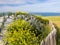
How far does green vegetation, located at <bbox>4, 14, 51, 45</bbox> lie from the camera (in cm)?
316

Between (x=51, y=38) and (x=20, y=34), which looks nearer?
(x=20, y=34)

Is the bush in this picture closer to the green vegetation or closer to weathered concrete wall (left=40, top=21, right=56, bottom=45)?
the green vegetation

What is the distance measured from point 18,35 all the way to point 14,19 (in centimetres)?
27

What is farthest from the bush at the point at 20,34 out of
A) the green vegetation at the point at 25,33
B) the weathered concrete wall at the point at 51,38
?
the weathered concrete wall at the point at 51,38

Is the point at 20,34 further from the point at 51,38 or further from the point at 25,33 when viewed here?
the point at 51,38

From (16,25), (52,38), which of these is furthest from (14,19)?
(52,38)

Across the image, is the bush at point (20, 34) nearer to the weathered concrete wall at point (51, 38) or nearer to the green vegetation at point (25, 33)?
the green vegetation at point (25, 33)

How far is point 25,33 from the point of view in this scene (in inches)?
125

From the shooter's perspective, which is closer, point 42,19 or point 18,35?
point 18,35

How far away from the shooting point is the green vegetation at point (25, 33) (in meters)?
3.16

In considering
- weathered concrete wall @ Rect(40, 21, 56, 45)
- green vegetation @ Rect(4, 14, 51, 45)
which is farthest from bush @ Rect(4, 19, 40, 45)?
weathered concrete wall @ Rect(40, 21, 56, 45)

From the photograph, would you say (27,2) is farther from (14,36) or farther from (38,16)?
(14,36)

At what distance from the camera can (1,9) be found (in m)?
3.30

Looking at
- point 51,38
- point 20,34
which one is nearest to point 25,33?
point 20,34
